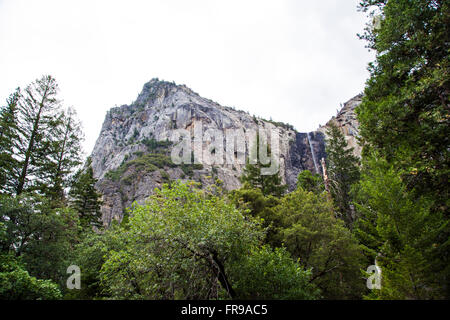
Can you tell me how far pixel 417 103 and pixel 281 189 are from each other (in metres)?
15.8

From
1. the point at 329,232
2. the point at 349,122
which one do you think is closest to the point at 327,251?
the point at 329,232

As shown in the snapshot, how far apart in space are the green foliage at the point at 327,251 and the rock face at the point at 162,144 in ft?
128

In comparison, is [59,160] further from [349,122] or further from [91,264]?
[349,122]

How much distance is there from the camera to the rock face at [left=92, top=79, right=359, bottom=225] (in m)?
56.4

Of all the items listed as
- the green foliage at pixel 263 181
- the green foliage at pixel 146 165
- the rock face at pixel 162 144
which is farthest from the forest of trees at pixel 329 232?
the green foliage at pixel 146 165

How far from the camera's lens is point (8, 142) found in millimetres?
15180

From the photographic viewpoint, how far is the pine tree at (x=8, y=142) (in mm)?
14141

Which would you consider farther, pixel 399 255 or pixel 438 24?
pixel 438 24

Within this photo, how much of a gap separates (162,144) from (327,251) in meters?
70.8

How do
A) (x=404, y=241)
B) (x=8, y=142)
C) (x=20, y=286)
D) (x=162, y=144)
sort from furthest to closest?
(x=162, y=144)
(x=8, y=142)
(x=20, y=286)
(x=404, y=241)

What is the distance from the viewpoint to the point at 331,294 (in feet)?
39.2

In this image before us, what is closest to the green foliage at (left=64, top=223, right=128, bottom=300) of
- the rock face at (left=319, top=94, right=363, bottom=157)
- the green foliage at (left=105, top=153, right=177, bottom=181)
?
the green foliage at (left=105, top=153, right=177, bottom=181)
